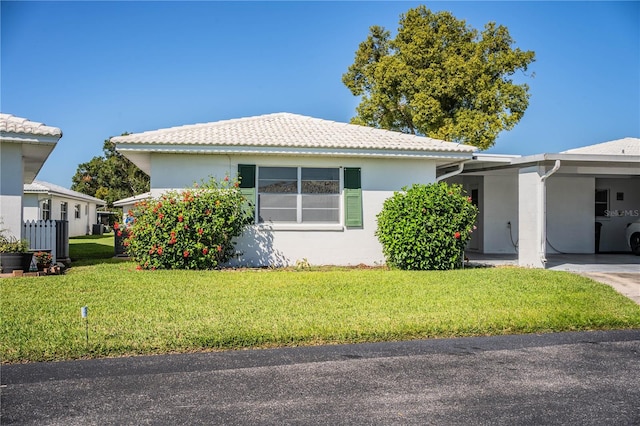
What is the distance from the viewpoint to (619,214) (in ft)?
60.3

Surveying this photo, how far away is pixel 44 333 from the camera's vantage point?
6.23 metres

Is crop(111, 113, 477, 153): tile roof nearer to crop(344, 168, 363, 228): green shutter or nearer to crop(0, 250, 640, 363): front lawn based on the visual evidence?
crop(344, 168, 363, 228): green shutter

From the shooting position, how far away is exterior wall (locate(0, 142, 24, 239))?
1155 cm

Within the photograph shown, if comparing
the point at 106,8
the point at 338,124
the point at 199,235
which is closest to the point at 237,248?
the point at 199,235

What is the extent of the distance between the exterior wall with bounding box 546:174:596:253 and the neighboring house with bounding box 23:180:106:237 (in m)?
23.1

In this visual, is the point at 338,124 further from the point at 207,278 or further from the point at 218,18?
the point at 207,278

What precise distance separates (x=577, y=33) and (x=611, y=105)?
2.91 m

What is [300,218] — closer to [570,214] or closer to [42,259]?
[42,259]

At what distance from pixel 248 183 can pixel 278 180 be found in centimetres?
76

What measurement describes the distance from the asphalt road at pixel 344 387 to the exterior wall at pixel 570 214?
39.9ft

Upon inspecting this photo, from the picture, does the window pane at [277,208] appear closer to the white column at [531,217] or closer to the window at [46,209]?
the white column at [531,217]

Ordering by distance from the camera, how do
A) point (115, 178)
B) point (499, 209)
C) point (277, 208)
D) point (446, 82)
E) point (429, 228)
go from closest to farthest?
point (429, 228), point (277, 208), point (499, 209), point (446, 82), point (115, 178)

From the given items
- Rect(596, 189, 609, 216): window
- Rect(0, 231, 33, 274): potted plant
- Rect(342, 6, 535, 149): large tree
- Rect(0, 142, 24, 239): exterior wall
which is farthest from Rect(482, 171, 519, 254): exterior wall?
Rect(0, 142, 24, 239): exterior wall

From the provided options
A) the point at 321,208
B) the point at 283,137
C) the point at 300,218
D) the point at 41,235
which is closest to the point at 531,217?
the point at 321,208
